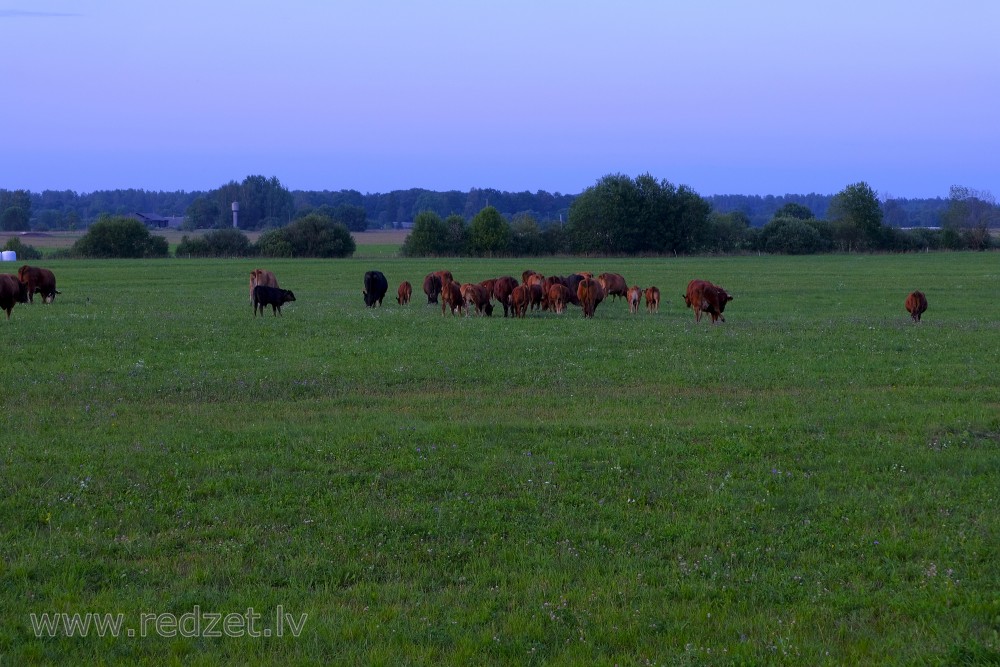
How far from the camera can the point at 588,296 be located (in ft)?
88.5

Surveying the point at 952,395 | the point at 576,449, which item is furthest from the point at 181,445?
the point at 952,395

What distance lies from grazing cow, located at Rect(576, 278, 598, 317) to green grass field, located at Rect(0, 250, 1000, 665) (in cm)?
959

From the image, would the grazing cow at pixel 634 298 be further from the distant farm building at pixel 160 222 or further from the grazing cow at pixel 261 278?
the distant farm building at pixel 160 222

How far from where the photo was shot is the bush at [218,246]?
86544mm

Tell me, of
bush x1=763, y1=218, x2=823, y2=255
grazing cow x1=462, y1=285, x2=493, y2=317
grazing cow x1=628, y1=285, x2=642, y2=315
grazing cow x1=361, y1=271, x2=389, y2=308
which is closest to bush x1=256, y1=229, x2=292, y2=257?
bush x1=763, y1=218, x2=823, y2=255

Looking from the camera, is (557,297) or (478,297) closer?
(478,297)

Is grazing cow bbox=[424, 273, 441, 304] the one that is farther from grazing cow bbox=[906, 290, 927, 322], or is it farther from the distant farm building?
the distant farm building

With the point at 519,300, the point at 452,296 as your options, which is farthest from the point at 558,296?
the point at 452,296

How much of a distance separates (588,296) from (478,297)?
3.21 meters

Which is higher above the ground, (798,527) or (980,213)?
(980,213)

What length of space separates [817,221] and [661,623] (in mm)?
106344

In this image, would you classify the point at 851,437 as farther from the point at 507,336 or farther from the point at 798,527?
the point at 507,336

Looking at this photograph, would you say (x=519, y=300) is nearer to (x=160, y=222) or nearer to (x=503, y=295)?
(x=503, y=295)

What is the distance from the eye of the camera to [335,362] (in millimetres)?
16250
